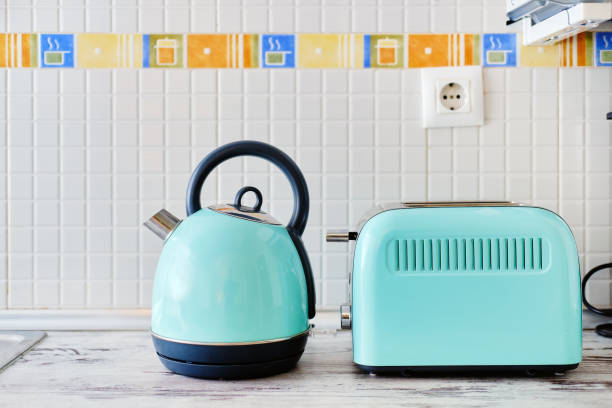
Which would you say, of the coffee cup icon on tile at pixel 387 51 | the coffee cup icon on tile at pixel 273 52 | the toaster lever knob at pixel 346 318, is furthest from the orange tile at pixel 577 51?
the toaster lever knob at pixel 346 318

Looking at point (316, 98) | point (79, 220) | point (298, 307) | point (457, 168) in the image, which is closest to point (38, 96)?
point (79, 220)

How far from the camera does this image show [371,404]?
2.04ft

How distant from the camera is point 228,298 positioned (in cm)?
66

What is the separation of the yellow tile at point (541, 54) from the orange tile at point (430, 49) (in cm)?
14

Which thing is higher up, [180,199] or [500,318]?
[180,199]

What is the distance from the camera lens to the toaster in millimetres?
675

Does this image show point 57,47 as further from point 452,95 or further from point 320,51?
point 452,95

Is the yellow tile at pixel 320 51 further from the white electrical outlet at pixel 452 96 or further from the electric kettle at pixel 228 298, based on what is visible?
the electric kettle at pixel 228 298

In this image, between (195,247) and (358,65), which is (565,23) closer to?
(358,65)

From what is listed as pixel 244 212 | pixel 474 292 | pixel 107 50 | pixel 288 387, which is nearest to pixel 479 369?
pixel 474 292

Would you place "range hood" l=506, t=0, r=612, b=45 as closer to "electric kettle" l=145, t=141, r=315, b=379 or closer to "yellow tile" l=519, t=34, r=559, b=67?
"yellow tile" l=519, t=34, r=559, b=67

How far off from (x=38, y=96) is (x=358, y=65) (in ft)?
1.92

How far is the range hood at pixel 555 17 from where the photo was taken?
2.75 feet

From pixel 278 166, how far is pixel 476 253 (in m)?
0.28
